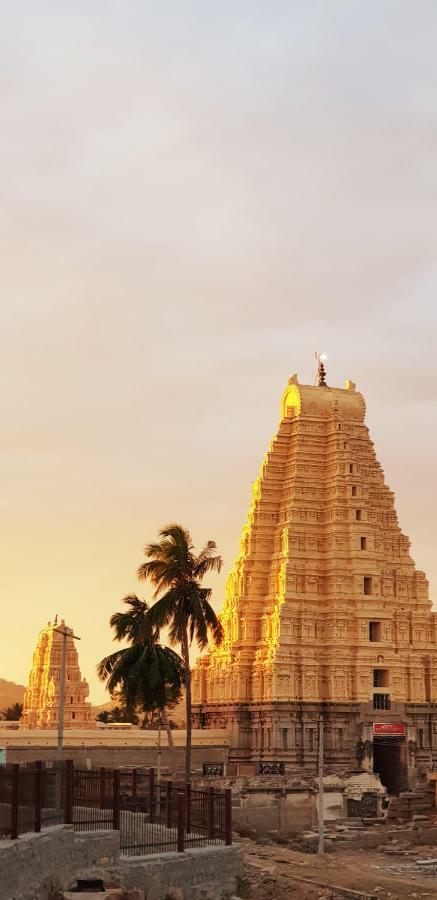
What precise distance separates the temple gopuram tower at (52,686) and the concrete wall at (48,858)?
83286 millimetres

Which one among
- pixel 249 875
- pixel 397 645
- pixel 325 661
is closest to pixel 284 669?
pixel 325 661

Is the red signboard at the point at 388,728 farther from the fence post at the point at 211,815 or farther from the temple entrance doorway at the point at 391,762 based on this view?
the fence post at the point at 211,815

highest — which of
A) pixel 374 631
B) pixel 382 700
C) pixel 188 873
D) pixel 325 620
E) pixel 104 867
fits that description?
pixel 325 620

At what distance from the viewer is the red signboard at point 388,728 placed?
260ft

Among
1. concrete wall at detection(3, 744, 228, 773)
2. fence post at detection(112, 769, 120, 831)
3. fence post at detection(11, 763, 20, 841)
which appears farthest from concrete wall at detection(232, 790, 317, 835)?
fence post at detection(11, 763, 20, 841)

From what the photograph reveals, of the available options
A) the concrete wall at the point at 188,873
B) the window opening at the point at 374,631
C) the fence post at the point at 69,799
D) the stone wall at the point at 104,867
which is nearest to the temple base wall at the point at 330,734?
the window opening at the point at 374,631

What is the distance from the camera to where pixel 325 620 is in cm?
8225

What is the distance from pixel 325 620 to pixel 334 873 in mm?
34770

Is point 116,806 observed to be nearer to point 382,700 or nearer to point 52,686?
point 382,700

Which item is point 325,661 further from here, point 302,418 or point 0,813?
point 0,813

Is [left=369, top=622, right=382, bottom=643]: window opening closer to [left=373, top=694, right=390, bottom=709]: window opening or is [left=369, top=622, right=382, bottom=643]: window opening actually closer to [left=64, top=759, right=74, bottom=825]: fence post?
[left=373, top=694, right=390, bottom=709]: window opening

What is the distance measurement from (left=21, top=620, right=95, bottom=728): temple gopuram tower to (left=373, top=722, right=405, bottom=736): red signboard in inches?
1594

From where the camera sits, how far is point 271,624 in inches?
3233

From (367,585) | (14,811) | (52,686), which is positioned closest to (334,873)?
(14,811)
